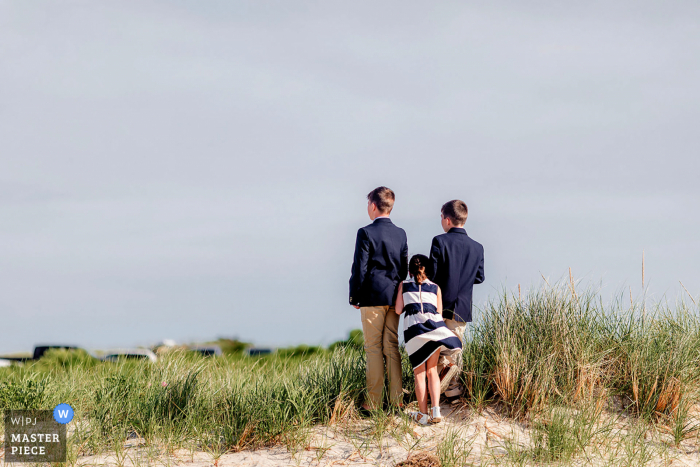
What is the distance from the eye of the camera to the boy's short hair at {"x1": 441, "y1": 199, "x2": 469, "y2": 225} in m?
6.19

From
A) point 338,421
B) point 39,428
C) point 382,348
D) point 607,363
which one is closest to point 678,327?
point 607,363

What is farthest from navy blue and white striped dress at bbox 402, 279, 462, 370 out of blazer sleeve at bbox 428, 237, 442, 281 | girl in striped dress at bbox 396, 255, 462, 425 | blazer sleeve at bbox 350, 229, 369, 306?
blazer sleeve at bbox 350, 229, 369, 306

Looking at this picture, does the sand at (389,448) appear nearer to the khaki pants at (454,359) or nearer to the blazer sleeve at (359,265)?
the khaki pants at (454,359)

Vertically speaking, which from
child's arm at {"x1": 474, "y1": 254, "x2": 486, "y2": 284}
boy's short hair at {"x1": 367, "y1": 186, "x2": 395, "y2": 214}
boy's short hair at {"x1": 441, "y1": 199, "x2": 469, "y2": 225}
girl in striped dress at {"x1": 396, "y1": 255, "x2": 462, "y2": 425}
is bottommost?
girl in striped dress at {"x1": 396, "y1": 255, "x2": 462, "y2": 425}

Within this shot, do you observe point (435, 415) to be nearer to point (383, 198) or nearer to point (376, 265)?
point (376, 265)

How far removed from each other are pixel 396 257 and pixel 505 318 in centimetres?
166

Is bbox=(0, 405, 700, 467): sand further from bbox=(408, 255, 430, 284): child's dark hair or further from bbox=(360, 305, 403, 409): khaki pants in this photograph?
bbox=(408, 255, 430, 284): child's dark hair

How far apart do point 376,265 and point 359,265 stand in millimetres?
219

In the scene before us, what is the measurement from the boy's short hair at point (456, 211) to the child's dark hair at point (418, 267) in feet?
1.86

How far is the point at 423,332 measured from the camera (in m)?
5.68

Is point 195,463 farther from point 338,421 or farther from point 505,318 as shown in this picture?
point 505,318

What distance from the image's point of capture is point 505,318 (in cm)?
669

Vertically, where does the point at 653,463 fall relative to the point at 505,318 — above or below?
below

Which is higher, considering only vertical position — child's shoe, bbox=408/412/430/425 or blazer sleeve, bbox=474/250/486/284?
blazer sleeve, bbox=474/250/486/284
